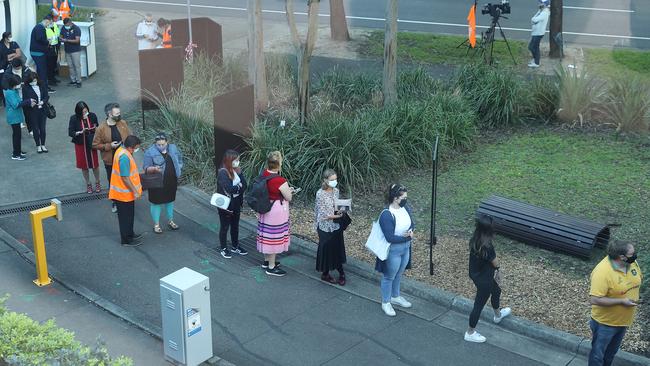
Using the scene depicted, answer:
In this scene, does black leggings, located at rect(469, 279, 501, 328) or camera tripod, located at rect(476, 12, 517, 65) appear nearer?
black leggings, located at rect(469, 279, 501, 328)

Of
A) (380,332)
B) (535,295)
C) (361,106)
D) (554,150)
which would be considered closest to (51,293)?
(380,332)

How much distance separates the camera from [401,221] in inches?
370

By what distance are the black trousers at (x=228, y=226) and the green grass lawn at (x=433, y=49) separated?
10353 mm

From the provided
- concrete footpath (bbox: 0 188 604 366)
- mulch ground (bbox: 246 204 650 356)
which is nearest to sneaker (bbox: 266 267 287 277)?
concrete footpath (bbox: 0 188 604 366)

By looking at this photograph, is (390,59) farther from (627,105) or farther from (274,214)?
(274,214)

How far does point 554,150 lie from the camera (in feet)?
49.6

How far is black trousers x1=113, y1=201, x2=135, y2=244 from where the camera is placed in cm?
1134

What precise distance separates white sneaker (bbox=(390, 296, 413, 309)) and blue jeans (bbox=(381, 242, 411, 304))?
57mm

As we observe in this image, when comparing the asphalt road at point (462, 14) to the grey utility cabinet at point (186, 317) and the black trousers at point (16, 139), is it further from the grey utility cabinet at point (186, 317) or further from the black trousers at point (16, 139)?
the grey utility cabinet at point (186, 317)

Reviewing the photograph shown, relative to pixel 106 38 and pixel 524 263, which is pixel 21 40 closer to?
pixel 106 38

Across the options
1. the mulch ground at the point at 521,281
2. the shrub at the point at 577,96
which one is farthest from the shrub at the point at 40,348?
the shrub at the point at 577,96

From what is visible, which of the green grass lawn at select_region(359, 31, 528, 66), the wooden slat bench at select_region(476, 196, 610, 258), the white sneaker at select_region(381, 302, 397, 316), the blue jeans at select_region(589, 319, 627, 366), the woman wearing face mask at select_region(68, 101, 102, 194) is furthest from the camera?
the green grass lawn at select_region(359, 31, 528, 66)

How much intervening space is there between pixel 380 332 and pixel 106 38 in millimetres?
16443

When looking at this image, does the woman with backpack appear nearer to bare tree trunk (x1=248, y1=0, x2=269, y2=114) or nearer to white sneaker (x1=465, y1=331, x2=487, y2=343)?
white sneaker (x1=465, y1=331, x2=487, y2=343)
